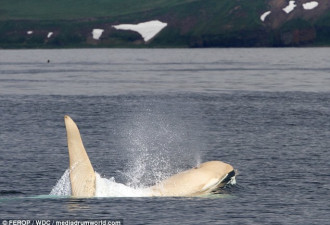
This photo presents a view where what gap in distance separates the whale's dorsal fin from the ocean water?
1.10 meters

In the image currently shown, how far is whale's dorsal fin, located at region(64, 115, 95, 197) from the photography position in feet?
135

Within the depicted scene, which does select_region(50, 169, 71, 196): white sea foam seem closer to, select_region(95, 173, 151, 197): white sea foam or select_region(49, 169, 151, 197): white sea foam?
select_region(49, 169, 151, 197): white sea foam

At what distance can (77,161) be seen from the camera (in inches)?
1630

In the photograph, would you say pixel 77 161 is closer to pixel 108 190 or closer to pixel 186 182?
pixel 108 190

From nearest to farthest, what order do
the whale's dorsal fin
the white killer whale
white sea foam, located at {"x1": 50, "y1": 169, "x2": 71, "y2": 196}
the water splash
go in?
the whale's dorsal fin → the white killer whale → white sea foam, located at {"x1": 50, "y1": 169, "x2": 71, "y2": 196} → the water splash

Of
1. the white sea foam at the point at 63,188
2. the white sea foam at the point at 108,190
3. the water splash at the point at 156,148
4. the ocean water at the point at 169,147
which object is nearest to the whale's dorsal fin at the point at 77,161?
the white sea foam at the point at 108,190

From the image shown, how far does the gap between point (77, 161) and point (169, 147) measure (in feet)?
86.8

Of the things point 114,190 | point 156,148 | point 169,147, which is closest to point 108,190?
point 114,190

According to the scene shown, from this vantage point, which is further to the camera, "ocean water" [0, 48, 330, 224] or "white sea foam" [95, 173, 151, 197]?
"white sea foam" [95, 173, 151, 197]

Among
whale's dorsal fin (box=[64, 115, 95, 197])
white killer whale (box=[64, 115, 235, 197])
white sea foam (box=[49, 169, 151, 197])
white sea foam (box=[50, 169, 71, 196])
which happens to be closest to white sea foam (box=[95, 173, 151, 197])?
white sea foam (box=[49, 169, 151, 197])

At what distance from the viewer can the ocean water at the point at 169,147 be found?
42.2 m

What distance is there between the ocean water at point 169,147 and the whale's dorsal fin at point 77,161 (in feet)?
3.60

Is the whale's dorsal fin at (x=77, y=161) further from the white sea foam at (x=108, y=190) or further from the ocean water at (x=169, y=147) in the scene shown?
the ocean water at (x=169, y=147)

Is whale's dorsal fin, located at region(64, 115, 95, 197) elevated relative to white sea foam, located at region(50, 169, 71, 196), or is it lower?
elevated
